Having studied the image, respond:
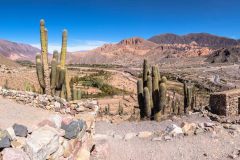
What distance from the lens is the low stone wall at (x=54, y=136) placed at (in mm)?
6199

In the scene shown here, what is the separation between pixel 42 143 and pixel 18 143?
45 centimetres

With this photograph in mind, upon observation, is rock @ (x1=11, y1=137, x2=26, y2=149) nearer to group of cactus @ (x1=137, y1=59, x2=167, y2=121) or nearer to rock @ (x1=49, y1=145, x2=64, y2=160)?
rock @ (x1=49, y1=145, x2=64, y2=160)

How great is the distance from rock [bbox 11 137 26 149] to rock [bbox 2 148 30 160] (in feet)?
0.88

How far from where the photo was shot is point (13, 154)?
233 inches

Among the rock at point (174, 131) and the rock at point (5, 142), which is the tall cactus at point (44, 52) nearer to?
the rock at point (174, 131)

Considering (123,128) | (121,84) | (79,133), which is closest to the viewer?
(79,133)

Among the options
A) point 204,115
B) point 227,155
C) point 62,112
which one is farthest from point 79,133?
point 204,115

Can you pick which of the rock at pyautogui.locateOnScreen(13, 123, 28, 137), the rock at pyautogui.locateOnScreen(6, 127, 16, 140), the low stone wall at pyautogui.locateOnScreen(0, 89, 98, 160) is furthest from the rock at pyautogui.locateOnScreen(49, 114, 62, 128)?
the rock at pyautogui.locateOnScreen(6, 127, 16, 140)

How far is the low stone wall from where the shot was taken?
6.20 meters

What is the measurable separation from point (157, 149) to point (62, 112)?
366 centimetres

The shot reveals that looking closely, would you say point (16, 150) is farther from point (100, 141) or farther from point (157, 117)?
point (157, 117)

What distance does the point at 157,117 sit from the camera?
2048 centimetres

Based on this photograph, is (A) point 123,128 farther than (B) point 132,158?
Yes

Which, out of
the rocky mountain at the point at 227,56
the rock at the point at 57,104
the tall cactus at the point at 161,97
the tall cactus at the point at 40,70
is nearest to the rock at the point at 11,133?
the rock at the point at 57,104
